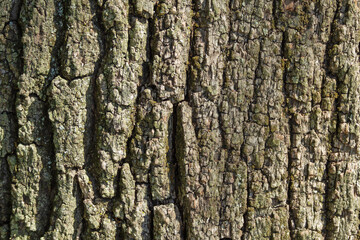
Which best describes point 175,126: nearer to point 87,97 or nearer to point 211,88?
point 211,88

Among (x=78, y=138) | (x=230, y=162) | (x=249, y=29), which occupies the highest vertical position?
(x=249, y=29)

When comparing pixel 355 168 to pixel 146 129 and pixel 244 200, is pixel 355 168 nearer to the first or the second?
pixel 244 200

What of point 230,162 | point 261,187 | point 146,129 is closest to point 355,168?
point 261,187

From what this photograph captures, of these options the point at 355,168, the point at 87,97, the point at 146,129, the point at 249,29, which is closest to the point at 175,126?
the point at 146,129

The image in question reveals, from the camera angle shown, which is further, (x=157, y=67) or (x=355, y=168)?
(x=355, y=168)

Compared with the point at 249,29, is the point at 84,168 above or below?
below

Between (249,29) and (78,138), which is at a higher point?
(249,29)
